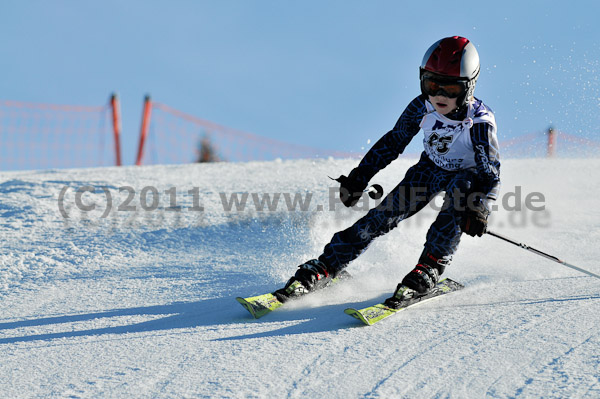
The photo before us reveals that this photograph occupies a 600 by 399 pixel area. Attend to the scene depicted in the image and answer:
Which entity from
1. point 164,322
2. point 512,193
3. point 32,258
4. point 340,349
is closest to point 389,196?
point 340,349

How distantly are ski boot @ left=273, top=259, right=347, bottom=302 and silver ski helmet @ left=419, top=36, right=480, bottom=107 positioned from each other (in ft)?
3.50

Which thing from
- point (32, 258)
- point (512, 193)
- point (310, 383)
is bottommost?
point (310, 383)

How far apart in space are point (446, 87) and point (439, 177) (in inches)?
20.1

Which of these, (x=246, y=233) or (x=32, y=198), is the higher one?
(x=32, y=198)

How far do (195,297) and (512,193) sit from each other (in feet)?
12.4

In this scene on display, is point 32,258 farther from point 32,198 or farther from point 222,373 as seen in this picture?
point 222,373

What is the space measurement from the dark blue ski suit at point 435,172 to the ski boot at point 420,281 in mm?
38

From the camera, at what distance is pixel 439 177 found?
306 centimetres

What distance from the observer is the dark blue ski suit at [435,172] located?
2828 millimetres

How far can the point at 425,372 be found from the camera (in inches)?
78.8

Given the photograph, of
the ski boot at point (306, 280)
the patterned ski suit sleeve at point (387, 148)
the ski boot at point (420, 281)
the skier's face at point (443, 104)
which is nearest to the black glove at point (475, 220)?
the ski boot at point (420, 281)

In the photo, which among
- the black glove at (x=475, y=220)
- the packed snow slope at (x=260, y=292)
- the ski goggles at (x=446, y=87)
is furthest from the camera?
the ski goggles at (x=446, y=87)
